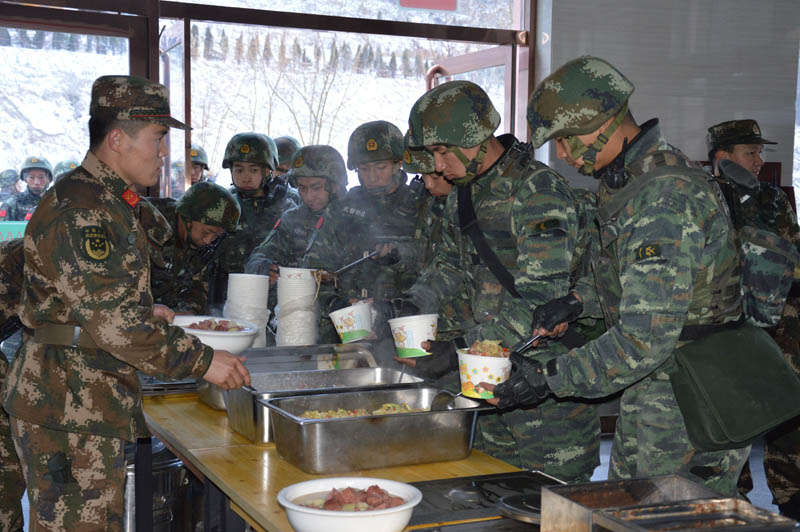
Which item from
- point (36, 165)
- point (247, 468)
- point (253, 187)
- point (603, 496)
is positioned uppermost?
point (36, 165)

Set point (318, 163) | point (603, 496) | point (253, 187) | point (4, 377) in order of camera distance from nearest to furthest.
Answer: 1. point (603, 496)
2. point (4, 377)
3. point (318, 163)
4. point (253, 187)

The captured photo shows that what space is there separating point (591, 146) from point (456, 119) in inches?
27.0

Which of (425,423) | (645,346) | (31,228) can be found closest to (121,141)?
(31,228)

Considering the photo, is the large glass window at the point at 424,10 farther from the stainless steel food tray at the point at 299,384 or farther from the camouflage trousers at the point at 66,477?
the camouflage trousers at the point at 66,477

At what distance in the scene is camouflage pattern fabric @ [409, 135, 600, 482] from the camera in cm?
231

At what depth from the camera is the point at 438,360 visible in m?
2.41

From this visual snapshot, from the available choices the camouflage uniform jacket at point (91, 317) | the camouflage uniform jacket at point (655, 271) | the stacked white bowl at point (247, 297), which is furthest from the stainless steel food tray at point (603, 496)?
the stacked white bowl at point (247, 297)

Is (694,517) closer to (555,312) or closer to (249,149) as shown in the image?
(555,312)

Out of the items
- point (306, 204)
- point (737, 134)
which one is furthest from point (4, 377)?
point (737, 134)

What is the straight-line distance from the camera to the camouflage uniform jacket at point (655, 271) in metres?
1.74

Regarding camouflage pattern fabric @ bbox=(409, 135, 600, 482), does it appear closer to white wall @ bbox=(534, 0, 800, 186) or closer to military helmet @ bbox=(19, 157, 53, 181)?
white wall @ bbox=(534, 0, 800, 186)

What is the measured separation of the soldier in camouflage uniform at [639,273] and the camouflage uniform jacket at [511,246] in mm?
250

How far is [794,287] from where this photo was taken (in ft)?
11.5

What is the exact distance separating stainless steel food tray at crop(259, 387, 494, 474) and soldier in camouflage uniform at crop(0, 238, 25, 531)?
4.54 feet
